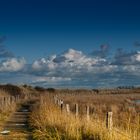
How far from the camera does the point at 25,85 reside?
11162 cm

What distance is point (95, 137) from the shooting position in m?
16.4

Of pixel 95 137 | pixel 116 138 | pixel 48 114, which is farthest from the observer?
pixel 48 114

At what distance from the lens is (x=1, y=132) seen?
73.1 feet

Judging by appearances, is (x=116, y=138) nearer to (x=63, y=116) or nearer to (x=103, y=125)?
(x=103, y=125)

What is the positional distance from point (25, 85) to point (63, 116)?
293 feet

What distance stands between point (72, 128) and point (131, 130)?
12.3 feet

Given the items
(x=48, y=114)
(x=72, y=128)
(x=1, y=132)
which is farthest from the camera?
(x=48, y=114)

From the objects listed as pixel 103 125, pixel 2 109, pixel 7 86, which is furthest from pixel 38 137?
pixel 7 86

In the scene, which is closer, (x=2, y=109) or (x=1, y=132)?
(x=1, y=132)

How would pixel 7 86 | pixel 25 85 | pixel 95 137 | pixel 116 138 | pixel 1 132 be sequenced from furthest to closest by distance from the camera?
1. pixel 25 85
2. pixel 7 86
3. pixel 1 132
4. pixel 95 137
5. pixel 116 138

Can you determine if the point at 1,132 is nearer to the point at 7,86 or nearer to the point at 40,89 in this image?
the point at 7,86

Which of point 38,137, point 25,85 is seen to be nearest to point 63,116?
point 38,137

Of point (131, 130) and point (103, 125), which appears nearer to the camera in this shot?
point (131, 130)

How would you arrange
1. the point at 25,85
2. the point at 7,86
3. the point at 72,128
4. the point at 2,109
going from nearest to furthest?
the point at 72,128
the point at 2,109
the point at 7,86
the point at 25,85
